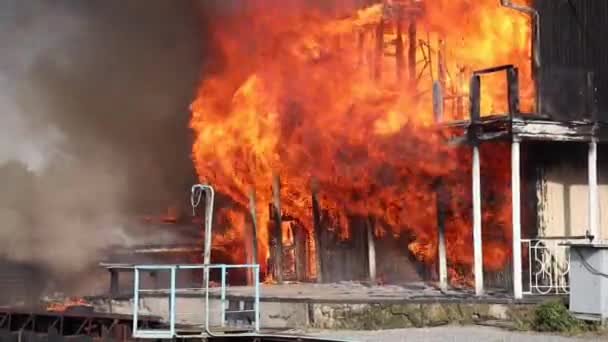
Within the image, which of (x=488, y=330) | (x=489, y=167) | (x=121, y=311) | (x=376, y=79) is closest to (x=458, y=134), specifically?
(x=489, y=167)

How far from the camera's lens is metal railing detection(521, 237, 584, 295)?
2177cm

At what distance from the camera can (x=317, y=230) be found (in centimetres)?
2658

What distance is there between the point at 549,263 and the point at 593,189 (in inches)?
80.2

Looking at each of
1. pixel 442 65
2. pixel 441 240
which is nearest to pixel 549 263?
pixel 441 240

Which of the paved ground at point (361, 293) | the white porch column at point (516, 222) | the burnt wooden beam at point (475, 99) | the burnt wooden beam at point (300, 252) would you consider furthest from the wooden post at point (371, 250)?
the white porch column at point (516, 222)

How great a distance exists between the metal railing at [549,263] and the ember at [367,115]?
34.3 inches

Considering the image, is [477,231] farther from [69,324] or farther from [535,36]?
[69,324]

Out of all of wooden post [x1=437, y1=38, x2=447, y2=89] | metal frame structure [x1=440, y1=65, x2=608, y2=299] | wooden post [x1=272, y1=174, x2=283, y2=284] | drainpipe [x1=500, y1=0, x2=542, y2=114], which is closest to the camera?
metal frame structure [x1=440, y1=65, x2=608, y2=299]

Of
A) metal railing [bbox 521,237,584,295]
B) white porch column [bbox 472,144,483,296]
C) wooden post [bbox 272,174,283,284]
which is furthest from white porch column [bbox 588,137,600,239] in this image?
wooden post [bbox 272,174,283,284]

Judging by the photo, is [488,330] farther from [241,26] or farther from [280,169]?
[241,26]

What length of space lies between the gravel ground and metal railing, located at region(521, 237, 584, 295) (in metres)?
3.84

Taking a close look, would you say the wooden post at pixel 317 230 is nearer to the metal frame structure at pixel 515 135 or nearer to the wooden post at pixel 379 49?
the wooden post at pixel 379 49

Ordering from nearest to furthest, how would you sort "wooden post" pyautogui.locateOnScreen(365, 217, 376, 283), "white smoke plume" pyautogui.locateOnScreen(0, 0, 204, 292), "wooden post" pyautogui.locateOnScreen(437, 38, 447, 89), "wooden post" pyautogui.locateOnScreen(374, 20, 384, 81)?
"wooden post" pyautogui.locateOnScreen(437, 38, 447, 89) → "wooden post" pyautogui.locateOnScreen(374, 20, 384, 81) → "wooden post" pyautogui.locateOnScreen(365, 217, 376, 283) → "white smoke plume" pyautogui.locateOnScreen(0, 0, 204, 292)

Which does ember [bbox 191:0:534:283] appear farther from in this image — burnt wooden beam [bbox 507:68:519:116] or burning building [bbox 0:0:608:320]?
burnt wooden beam [bbox 507:68:519:116]
